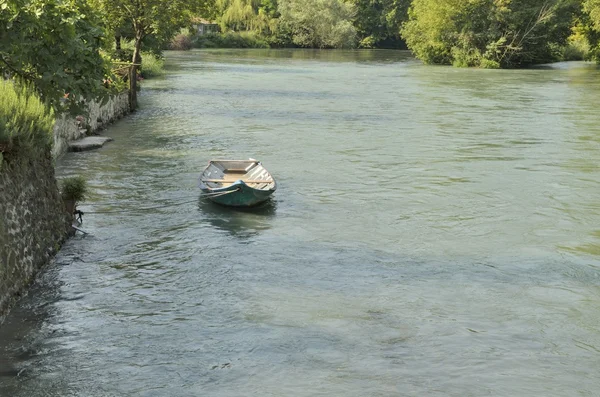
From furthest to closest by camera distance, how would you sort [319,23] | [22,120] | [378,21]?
[378,21] → [319,23] → [22,120]

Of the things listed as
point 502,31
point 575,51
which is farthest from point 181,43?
point 575,51

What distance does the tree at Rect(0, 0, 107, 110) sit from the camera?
14.2m

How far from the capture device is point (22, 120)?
1317 cm

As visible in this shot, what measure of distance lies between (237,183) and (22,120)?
511 centimetres

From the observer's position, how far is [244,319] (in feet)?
39.5

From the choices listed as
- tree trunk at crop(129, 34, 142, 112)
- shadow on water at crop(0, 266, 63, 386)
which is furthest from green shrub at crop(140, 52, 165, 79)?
shadow on water at crop(0, 266, 63, 386)

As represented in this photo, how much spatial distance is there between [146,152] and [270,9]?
88544 mm

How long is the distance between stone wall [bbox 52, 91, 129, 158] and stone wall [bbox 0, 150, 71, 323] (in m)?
6.04

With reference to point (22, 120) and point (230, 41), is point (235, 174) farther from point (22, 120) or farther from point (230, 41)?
point (230, 41)

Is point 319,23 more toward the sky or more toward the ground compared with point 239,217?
more toward the sky

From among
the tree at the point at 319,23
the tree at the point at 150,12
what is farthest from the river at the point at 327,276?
the tree at the point at 319,23

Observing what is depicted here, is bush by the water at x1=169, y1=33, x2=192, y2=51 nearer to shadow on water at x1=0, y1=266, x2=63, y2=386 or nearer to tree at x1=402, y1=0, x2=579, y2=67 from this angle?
tree at x1=402, y1=0, x2=579, y2=67

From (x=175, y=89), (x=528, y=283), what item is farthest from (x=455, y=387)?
(x=175, y=89)

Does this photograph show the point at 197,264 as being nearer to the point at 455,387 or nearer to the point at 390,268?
the point at 390,268
